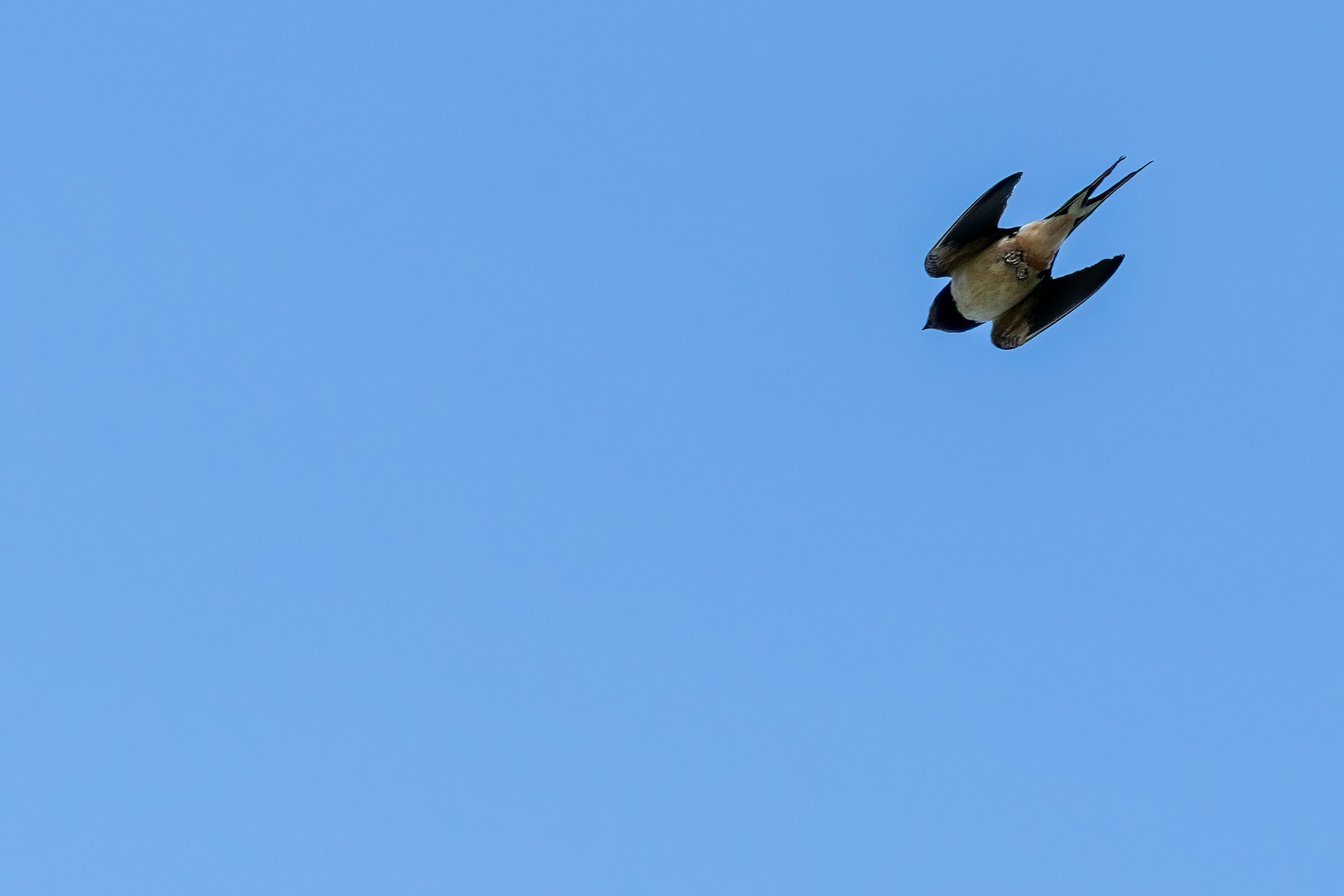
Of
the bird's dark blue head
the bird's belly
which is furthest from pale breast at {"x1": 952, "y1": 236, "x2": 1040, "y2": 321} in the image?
the bird's dark blue head

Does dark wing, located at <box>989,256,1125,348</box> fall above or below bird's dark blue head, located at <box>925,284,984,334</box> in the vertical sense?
below

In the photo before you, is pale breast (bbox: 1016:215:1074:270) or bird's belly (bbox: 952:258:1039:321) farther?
bird's belly (bbox: 952:258:1039:321)

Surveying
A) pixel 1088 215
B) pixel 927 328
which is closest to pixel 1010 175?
pixel 1088 215

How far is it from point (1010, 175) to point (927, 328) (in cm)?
324

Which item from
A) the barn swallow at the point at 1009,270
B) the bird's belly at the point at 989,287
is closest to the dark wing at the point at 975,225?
the barn swallow at the point at 1009,270

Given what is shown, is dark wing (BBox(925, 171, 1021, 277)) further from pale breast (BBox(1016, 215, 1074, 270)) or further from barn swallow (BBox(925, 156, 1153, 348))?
pale breast (BBox(1016, 215, 1074, 270))

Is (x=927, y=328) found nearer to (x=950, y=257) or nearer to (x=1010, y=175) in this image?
(x=950, y=257)

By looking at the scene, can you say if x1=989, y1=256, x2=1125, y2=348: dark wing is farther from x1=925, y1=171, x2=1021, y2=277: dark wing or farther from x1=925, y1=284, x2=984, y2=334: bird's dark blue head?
x1=925, y1=171, x2=1021, y2=277: dark wing

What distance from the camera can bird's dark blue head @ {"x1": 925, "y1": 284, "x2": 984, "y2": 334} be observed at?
17.3 meters

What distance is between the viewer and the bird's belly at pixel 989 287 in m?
16.4

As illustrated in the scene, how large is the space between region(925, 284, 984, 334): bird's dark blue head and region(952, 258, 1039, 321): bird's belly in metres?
0.20

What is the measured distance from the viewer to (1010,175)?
49.7ft

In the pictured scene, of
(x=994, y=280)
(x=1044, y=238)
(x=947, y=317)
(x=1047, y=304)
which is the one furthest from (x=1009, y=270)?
(x=947, y=317)

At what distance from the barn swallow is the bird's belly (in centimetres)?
1
